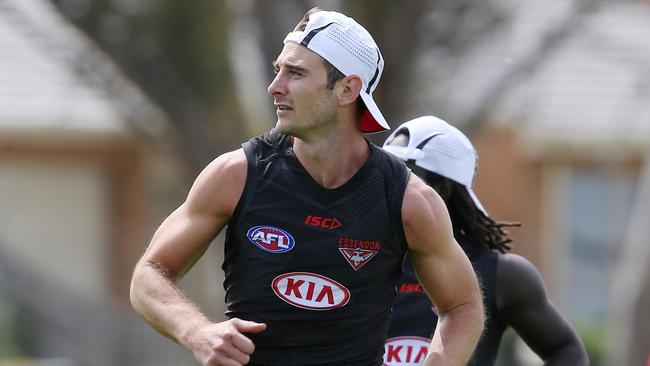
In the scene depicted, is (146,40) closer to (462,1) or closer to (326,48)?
(462,1)

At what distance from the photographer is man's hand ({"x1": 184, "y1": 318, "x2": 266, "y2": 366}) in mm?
4594

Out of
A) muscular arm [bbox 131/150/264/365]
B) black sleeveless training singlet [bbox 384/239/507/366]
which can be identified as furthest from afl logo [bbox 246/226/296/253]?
black sleeveless training singlet [bbox 384/239/507/366]

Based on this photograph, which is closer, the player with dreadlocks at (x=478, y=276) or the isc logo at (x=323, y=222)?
the isc logo at (x=323, y=222)

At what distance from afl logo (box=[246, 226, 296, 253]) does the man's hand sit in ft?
1.26

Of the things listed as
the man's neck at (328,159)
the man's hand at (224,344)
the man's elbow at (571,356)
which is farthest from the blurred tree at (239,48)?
the man's hand at (224,344)

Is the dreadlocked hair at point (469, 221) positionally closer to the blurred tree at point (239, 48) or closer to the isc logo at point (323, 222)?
the isc logo at point (323, 222)

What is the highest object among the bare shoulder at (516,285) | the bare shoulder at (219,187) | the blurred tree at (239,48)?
the bare shoulder at (219,187)

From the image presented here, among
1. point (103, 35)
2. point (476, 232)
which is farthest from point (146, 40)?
point (476, 232)

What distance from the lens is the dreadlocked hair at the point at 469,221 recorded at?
6148 mm

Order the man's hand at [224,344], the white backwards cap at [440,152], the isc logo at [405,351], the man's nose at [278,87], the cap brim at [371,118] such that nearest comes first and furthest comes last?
1. the man's hand at [224,344]
2. the man's nose at [278,87]
3. the cap brim at [371,118]
4. the isc logo at [405,351]
5. the white backwards cap at [440,152]

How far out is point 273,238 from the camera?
4984 mm

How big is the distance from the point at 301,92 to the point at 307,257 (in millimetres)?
Result: 542

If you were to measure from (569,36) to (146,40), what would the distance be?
12.8 feet

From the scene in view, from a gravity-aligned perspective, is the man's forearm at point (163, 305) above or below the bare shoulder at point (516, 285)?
above
